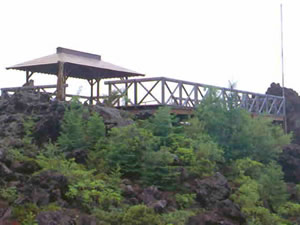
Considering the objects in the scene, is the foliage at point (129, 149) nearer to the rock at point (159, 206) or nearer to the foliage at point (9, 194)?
the rock at point (159, 206)

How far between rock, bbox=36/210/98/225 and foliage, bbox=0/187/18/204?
42.7 inches

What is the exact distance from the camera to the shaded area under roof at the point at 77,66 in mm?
22562

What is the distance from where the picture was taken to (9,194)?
38.9 ft

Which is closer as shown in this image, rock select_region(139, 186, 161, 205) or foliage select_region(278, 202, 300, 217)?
rock select_region(139, 186, 161, 205)

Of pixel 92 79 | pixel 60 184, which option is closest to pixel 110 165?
pixel 60 184

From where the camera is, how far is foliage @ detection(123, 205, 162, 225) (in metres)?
11.7

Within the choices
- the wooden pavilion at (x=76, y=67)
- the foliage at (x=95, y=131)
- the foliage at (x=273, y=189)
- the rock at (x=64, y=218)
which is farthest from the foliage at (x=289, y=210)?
the wooden pavilion at (x=76, y=67)

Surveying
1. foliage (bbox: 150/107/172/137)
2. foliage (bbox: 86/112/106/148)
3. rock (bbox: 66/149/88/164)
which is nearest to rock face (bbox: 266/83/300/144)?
foliage (bbox: 150/107/172/137)

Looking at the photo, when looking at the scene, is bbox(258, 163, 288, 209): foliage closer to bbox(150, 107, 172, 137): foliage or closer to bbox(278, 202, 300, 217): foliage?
bbox(278, 202, 300, 217): foliage

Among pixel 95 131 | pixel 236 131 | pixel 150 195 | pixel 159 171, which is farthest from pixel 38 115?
pixel 236 131

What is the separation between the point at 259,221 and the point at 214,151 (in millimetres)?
2660

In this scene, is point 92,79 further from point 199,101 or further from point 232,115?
point 232,115

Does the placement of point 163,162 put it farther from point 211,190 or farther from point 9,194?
point 9,194

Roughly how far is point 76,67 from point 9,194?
1257 cm
